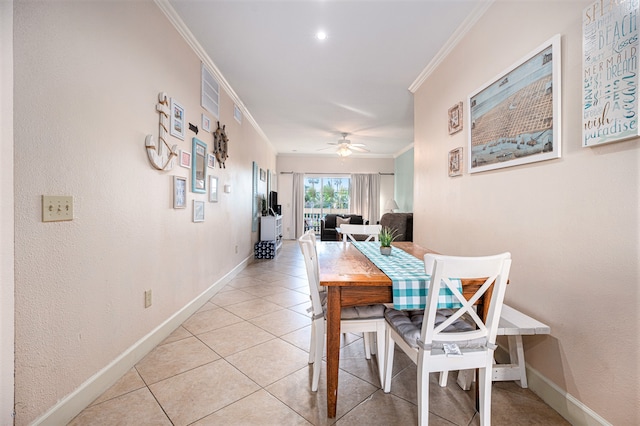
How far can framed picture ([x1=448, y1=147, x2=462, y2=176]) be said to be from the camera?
2.45 m

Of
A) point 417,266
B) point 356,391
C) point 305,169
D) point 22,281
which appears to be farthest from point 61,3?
point 305,169

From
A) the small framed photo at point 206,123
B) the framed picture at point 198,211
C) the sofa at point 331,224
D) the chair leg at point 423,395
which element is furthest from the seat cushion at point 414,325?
the sofa at point 331,224

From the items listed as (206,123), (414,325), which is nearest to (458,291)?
(414,325)

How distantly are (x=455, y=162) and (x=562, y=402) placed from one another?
1.84 meters

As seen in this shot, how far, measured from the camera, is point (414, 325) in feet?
4.75

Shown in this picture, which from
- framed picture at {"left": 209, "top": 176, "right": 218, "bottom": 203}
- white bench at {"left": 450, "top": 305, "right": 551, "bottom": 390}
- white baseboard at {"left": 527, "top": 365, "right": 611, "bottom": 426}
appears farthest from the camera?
framed picture at {"left": 209, "top": 176, "right": 218, "bottom": 203}

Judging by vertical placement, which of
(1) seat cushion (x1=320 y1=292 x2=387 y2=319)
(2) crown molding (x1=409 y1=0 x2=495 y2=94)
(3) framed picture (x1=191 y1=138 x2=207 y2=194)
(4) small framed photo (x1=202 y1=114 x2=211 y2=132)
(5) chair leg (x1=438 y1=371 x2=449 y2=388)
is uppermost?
(2) crown molding (x1=409 y1=0 x2=495 y2=94)

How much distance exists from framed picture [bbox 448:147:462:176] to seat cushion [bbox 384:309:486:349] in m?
1.35

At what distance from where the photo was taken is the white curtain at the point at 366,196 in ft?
27.8

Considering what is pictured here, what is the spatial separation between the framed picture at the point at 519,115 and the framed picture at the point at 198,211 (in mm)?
2579

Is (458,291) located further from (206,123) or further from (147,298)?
(206,123)

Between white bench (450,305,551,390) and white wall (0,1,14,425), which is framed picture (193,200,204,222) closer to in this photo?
white wall (0,1,14,425)

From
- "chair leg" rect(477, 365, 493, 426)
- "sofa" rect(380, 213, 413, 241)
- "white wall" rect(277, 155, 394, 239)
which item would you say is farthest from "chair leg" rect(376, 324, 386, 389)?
"white wall" rect(277, 155, 394, 239)

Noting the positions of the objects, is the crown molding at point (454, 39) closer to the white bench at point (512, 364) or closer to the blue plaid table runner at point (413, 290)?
the blue plaid table runner at point (413, 290)
